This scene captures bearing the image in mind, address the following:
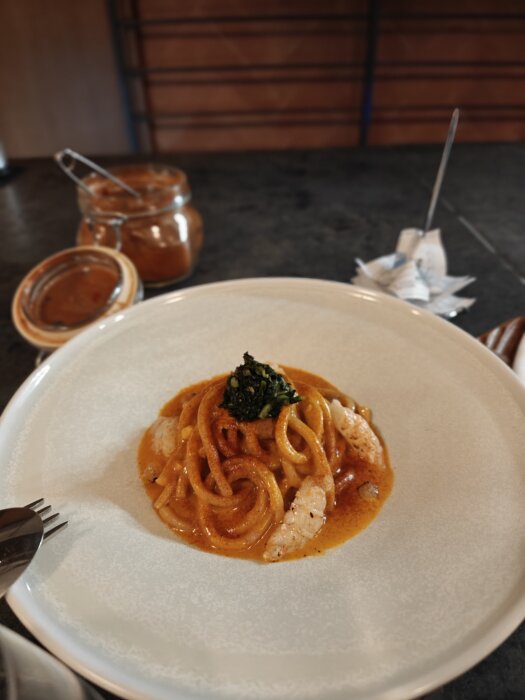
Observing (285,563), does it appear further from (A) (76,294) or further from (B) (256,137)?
(B) (256,137)

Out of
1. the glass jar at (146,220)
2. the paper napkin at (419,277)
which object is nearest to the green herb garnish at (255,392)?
the paper napkin at (419,277)

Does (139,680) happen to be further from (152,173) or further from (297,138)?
(297,138)

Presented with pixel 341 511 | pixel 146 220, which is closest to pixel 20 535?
pixel 341 511

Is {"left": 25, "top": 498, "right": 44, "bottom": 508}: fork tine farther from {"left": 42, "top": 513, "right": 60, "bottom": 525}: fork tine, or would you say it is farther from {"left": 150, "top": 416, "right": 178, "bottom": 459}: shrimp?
{"left": 150, "top": 416, "right": 178, "bottom": 459}: shrimp

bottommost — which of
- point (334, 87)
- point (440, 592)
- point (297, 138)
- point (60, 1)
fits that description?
point (297, 138)

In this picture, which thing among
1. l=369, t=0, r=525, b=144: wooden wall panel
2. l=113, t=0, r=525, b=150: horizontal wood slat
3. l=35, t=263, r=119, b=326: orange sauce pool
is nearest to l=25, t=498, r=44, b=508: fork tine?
l=35, t=263, r=119, b=326: orange sauce pool

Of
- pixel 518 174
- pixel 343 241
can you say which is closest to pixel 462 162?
pixel 518 174
